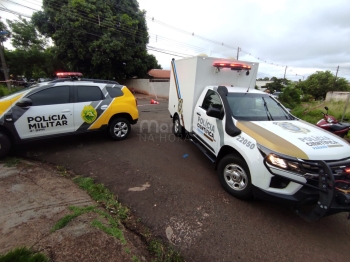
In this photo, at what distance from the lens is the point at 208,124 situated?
149 inches

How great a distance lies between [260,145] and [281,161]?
324 mm

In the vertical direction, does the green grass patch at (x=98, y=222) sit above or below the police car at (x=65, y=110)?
below

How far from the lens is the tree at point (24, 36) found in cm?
2144

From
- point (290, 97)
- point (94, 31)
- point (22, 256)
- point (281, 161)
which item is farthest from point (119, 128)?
point (94, 31)

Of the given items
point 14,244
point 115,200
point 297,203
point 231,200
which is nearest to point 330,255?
point 297,203

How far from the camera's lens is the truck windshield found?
3.32 metres

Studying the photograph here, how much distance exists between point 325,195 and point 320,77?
1556 inches

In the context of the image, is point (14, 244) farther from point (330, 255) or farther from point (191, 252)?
point (330, 255)

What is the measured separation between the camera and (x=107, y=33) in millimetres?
15984

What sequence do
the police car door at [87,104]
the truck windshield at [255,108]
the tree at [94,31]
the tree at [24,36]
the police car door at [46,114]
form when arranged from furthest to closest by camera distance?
1. the tree at [24,36]
2. the tree at [94,31]
3. the police car door at [87,104]
4. the police car door at [46,114]
5. the truck windshield at [255,108]

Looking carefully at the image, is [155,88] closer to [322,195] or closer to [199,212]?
[199,212]

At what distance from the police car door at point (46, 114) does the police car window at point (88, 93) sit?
0.22 meters

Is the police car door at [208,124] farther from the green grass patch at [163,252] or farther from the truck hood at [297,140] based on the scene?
the green grass patch at [163,252]

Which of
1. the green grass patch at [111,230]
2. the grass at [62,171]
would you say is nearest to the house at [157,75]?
the grass at [62,171]
